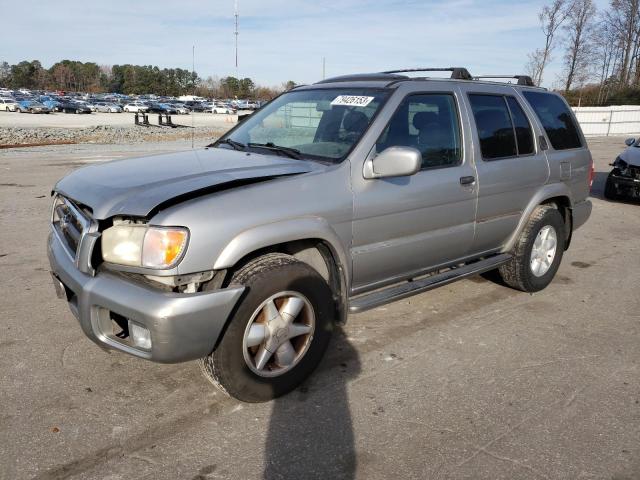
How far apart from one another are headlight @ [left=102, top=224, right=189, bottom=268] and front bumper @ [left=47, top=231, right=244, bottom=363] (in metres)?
0.12

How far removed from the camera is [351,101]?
383cm

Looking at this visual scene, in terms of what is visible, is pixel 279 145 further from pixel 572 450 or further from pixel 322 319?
pixel 572 450

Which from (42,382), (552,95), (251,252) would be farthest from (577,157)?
(42,382)

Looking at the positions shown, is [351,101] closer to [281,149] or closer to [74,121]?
[281,149]

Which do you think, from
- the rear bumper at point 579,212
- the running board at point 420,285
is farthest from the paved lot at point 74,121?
the running board at point 420,285

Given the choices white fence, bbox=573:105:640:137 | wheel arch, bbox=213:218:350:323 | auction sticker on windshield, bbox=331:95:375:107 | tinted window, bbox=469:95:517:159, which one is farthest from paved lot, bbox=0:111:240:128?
wheel arch, bbox=213:218:350:323

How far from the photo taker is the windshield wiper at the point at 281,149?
362 cm

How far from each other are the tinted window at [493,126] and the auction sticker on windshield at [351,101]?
3.25 ft

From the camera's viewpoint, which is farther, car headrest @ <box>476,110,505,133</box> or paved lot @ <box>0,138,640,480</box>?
car headrest @ <box>476,110,505,133</box>

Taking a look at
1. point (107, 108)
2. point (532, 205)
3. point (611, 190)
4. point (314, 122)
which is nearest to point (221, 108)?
point (107, 108)

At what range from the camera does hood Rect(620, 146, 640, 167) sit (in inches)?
391

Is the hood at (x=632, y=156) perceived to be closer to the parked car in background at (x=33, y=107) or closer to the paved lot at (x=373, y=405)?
the paved lot at (x=373, y=405)

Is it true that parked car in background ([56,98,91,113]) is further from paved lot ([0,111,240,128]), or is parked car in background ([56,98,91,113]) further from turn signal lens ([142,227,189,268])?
turn signal lens ([142,227,189,268])

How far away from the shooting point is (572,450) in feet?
8.97
